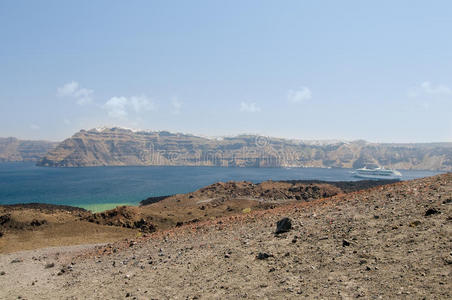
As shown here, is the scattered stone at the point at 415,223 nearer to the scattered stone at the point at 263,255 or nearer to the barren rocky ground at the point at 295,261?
the barren rocky ground at the point at 295,261

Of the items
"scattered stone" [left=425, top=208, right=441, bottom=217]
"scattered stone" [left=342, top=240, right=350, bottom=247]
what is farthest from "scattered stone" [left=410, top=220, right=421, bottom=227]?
"scattered stone" [left=342, top=240, right=350, bottom=247]

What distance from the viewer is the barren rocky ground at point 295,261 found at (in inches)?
309

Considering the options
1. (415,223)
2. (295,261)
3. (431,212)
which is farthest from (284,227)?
(431,212)

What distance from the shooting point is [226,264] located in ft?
36.4

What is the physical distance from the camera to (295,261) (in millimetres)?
9898

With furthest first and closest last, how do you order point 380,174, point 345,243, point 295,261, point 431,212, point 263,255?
point 380,174
point 431,212
point 263,255
point 345,243
point 295,261

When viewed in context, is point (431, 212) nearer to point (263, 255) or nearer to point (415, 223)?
point (415, 223)

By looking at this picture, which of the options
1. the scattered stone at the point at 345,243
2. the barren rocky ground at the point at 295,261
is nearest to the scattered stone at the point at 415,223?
the barren rocky ground at the point at 295,261

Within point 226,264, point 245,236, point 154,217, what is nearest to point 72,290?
point 226,264

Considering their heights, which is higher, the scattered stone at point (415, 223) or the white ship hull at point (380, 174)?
the scattered stone at point (415, 223)

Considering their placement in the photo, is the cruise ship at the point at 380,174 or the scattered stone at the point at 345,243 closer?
the scattered stone at the point at 345,243

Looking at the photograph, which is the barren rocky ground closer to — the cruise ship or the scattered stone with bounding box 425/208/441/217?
the scattered stone with bounding box 425/208/441/217

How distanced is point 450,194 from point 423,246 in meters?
5.46

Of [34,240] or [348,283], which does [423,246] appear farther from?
[34,240]
